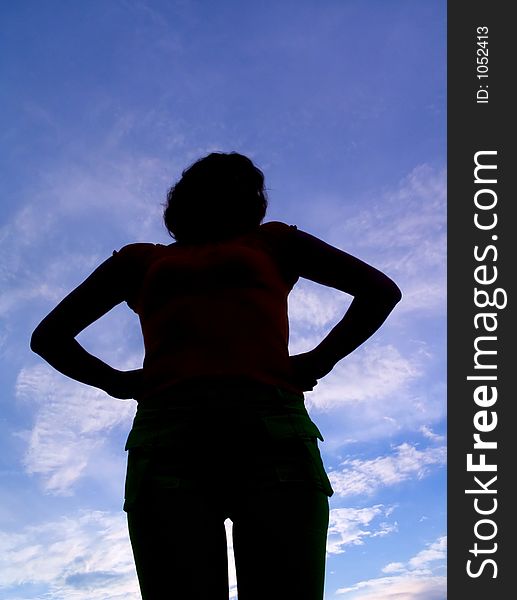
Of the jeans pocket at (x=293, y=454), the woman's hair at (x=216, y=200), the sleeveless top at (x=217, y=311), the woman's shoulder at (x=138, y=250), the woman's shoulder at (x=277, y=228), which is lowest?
the jeans pocket at (x=293, y=454)

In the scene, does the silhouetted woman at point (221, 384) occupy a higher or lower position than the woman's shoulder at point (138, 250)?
lower

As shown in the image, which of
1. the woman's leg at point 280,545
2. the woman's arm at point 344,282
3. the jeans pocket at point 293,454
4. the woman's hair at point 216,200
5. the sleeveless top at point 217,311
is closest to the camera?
the woman's leg at point 280,545

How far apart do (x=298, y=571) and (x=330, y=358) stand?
956mm

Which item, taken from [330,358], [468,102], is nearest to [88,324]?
[330,358]

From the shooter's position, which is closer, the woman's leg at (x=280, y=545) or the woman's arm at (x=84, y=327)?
the woman's leg at (x=280, y=545)

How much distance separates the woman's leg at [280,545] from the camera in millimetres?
1882

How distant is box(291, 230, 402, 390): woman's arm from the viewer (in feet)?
8.43

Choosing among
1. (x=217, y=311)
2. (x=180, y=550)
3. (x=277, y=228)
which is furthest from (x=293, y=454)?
(x=277, y=228)

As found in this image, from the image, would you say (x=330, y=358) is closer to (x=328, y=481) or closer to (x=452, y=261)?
(x=328, y=481)

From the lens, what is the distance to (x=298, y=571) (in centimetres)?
188

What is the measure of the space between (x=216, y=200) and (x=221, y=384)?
107 cm

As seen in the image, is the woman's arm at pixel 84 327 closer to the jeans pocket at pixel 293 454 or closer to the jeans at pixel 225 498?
the jeans at pixel 225 498

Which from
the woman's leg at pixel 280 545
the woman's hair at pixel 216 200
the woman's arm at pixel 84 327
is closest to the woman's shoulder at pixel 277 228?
the woman's hair at pixel 216 200

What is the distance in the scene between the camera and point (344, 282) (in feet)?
8.54
